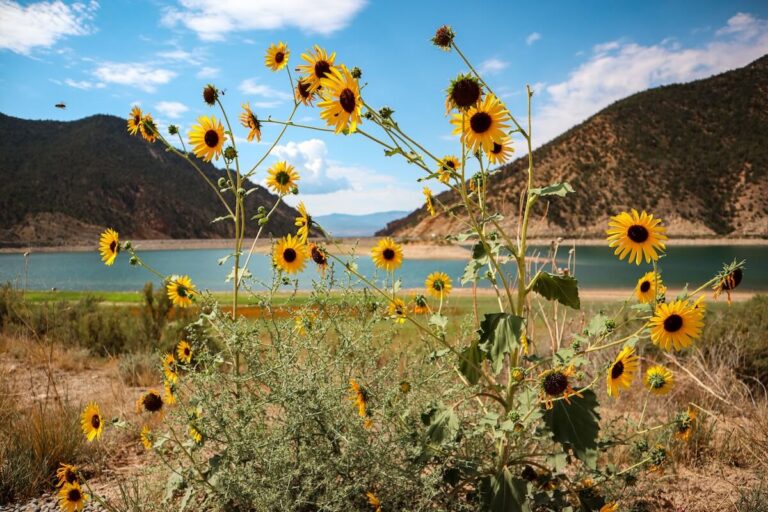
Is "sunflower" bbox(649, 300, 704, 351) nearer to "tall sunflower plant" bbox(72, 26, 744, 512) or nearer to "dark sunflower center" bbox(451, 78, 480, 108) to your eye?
"tall sunflower plant" bbox(72, 26, 744, 512)

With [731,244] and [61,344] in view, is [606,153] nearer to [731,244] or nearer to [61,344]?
[731,244]

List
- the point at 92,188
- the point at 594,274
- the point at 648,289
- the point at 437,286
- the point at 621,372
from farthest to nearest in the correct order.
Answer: the point at 92,188 → the point at 594,274 → the point at 437,286 → the point at 648,289 → the point at 621,372

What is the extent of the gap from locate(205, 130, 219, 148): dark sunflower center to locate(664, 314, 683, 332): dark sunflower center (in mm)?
2562

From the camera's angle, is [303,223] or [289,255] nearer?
[303,223]

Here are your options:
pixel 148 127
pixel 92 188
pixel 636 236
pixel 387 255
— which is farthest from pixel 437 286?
pixel 92 188

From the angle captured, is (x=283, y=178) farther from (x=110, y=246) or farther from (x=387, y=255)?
(x=110, y=246)

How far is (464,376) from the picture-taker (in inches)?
103

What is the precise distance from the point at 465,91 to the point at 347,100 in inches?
18.5

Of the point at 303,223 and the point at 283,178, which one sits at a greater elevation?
the point at 283,178

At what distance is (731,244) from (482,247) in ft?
184

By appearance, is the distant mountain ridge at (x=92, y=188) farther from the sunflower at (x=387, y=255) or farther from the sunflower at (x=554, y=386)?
the sunflower at (x=554, y=386)

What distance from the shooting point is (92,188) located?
77.6m

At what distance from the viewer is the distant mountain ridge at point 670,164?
52.8 meters

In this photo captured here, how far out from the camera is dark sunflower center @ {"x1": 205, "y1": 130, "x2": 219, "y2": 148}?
313 centimetres
